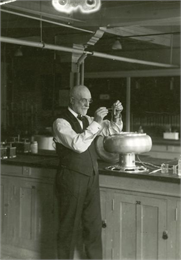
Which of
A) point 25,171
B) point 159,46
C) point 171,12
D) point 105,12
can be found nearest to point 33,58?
point 159,46

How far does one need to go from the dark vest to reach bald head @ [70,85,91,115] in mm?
92

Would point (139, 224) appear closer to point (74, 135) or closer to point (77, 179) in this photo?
point (77, 179)

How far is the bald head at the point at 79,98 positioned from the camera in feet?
13.4

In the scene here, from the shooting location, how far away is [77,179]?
392cm

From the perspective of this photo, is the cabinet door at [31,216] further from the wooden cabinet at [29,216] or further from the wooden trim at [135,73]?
the wooden trim at [135,73]

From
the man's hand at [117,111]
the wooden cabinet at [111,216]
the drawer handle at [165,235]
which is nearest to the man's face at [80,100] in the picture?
the man's hand at [117,111]

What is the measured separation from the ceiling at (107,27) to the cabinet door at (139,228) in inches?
81.5

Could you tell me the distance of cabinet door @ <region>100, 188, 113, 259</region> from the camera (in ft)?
14.0

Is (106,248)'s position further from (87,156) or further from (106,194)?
(87,156)

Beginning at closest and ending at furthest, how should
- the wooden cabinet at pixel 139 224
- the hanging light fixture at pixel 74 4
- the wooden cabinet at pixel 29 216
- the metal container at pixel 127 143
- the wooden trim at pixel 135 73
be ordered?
the wooden cabinet at pixel 139 224
the metal container at pixel 127 143
the wooden cabinet at pixel 29 216
the hanging light fixture at pixel 74 4
the wooden trim at pixel 135 73

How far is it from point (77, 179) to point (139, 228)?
2.45ft

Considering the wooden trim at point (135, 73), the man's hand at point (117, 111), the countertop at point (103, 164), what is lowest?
the countertop at point (103, 164)

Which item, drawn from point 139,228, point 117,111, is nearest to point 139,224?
point 139,228

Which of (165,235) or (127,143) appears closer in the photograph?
(165,235)
